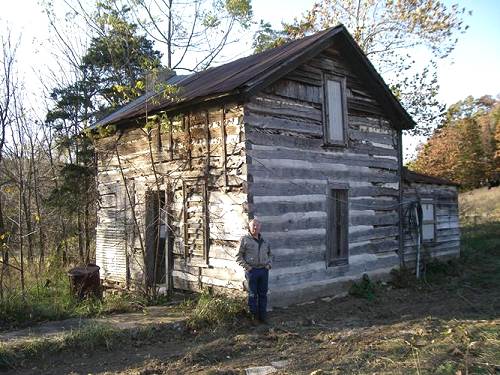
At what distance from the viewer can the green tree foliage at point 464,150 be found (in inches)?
1246

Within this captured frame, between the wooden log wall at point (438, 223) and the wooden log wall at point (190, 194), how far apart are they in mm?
6009

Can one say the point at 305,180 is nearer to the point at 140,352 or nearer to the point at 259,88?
the point at 259,88

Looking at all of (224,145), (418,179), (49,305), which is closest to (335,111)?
(224,145)

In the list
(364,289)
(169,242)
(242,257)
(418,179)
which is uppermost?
(418,179)

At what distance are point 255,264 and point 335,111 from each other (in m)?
4.75

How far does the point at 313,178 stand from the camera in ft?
34.9

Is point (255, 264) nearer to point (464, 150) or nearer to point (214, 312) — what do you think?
point (214, 312)

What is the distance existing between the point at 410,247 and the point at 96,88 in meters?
16.6

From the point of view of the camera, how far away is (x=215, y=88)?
32.1ft

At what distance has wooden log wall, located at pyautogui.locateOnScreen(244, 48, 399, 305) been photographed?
31.8 ft

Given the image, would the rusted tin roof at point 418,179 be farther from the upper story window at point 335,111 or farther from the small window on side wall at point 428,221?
the upper story window at point 335,111

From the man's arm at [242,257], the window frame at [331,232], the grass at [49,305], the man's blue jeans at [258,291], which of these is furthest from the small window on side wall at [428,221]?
the grass at [49,305]

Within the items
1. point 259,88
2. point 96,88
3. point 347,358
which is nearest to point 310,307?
point 347,358

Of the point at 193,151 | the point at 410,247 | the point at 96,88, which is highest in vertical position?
the point at 96,88
